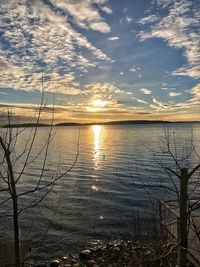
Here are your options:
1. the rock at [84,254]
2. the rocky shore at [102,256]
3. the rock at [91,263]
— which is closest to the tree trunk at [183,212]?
the rocky shore at [102,256]

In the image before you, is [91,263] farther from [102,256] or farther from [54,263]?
[54,263]

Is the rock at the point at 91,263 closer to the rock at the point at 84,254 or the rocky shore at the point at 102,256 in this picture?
the rocky shore at the point at 102,256

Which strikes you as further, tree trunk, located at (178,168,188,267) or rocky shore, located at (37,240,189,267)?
rocky shore, located at (37,240,189,267)

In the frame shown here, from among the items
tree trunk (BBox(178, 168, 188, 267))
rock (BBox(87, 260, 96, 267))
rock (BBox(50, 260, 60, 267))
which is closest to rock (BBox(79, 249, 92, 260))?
rock (BBox(87, 260, 96, 267))

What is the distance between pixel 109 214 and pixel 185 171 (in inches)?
741

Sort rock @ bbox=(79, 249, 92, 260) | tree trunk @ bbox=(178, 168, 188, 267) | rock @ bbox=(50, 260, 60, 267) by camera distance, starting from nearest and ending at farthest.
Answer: tree trunk @ bbox=(178, 168, 188, 267) < rock @ bbox=(50, 260, 60, 267) < rock @ bbox=(79, 249, 92, 260)

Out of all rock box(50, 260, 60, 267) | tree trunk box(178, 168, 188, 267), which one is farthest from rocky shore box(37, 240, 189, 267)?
tree trunk box(178, 168, 188, 267)

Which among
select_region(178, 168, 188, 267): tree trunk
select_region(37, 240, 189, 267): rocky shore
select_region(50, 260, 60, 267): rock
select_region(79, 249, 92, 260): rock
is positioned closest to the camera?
select_region(178, 168, 188, 267): tree trunk

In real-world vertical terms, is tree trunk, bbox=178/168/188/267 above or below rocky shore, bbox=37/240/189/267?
above

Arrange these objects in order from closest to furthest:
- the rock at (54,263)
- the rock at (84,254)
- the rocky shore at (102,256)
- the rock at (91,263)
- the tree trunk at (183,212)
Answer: the tree trunk at (183,212) < the rock at (54,263) < the rocky shore at (102,256) < the rock at (91,263) < the rock at (84,254)

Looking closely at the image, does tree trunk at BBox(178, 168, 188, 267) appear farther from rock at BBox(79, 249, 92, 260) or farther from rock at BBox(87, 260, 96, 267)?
rock at BBox(79, 249, 92, 260)

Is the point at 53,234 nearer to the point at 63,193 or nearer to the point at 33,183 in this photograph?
the point at 63,193

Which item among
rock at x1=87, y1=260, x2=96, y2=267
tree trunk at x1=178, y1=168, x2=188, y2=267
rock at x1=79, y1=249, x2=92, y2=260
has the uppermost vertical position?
tree trunk at x1=178, y1=168, x2=188, y2=267

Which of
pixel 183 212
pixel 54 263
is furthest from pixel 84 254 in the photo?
pixel 183 212
